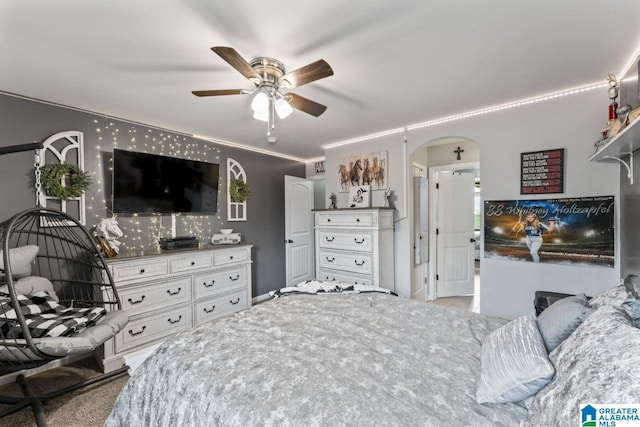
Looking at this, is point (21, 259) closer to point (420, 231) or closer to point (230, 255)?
point (230, 255)

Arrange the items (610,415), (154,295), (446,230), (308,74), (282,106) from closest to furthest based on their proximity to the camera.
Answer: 1. (610,415)
2. (308,74)
3. (282,106)
4. (154,295)
5. (446,230)

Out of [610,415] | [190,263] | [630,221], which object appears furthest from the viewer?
[190,263]

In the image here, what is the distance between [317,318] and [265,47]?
1756 millimetres

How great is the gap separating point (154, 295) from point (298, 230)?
2.47 m

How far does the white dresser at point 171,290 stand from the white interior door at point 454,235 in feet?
10.0

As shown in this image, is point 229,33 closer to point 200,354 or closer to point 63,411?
point 200,354

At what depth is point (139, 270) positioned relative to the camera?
8.59 ft

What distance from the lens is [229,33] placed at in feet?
5.27

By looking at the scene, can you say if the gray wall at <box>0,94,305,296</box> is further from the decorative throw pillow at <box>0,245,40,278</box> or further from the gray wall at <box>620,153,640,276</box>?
the gray wall at <box>620,153,640,276</box>

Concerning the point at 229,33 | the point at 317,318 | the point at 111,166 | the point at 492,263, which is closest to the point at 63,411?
the point at 317,318

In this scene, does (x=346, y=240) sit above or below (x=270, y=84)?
below

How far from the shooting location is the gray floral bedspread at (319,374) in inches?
35.2

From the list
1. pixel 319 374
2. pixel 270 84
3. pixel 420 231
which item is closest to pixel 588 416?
pixel 319 374

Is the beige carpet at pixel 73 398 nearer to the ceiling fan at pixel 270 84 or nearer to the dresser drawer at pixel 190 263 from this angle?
the dresser drawer at pixel 190 263
